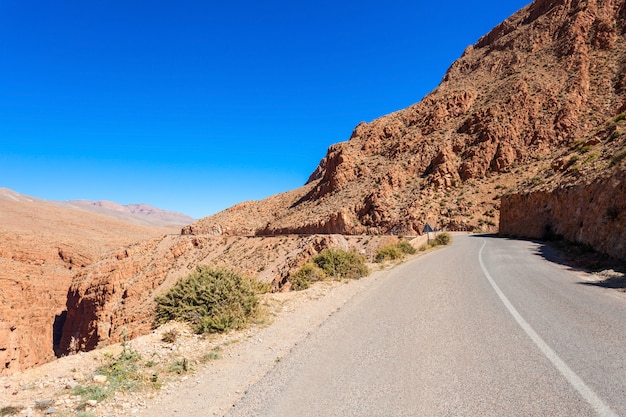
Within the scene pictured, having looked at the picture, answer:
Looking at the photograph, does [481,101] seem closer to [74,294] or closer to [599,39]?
[599,39]

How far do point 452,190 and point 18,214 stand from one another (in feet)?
356

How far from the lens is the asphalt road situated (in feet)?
12.2

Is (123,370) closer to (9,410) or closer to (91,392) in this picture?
(91,392)

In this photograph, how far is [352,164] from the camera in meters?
62.4

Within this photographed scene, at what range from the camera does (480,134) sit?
53562 mm

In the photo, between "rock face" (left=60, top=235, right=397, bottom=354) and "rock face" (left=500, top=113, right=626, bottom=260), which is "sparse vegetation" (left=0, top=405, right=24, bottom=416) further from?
"rock face" (left=60, top=235, right=397, bottom=354)

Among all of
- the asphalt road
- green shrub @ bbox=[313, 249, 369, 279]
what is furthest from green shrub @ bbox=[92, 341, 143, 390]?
green shrub @ bbox=[313, 249, 369, 279]

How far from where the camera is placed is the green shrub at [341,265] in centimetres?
1458

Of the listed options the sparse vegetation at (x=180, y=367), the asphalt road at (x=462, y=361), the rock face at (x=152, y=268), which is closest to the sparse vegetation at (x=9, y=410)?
the sparse vegetation at (x=180, y=367)

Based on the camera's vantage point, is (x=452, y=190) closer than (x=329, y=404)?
No

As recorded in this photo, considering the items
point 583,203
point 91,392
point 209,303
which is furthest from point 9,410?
point 583,203

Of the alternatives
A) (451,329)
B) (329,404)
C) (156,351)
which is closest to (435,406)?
(329,404)

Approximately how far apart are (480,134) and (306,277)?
49182 millimetres

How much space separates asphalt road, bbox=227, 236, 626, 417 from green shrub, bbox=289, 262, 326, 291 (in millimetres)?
4280
